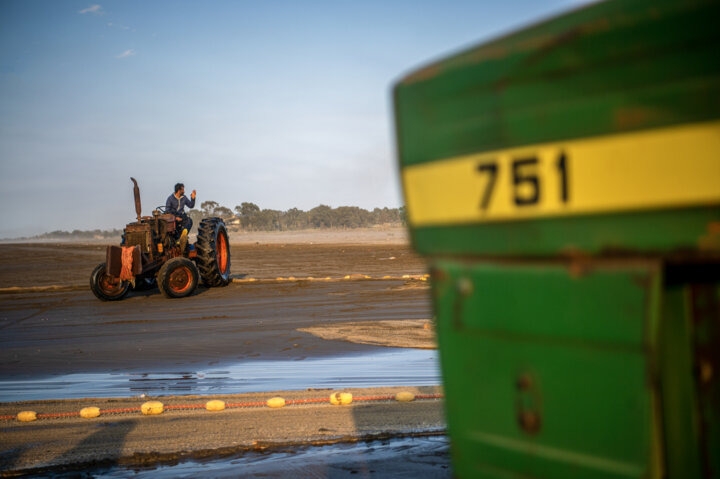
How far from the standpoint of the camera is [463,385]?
1.46m

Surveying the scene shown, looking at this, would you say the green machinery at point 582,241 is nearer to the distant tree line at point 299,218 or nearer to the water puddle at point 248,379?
the water puddle at point 248,379

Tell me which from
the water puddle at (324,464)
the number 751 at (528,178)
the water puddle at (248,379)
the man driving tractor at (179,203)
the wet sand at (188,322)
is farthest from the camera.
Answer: the man driving tractor at (179,203)

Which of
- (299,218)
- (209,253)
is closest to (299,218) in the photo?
(299,218)

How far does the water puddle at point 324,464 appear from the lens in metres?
3.16

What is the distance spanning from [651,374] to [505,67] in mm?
700

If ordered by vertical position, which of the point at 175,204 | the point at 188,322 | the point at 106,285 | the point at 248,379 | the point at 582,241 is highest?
the point at 175,204

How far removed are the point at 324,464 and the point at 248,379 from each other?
2913mm

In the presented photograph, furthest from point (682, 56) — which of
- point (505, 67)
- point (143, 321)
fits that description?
point (143, 321)

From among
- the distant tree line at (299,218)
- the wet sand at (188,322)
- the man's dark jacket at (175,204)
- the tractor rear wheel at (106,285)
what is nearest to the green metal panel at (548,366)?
the wet sand at (188,322)

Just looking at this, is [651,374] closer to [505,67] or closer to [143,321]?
[505,67]

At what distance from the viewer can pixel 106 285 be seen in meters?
12.5

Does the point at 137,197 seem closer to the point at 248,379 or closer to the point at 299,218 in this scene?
the point at 248,379

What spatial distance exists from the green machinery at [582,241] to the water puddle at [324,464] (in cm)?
179

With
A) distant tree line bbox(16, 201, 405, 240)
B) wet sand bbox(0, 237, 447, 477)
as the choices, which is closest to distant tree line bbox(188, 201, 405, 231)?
distant tree line bbox(16, 201, 405, 240)
